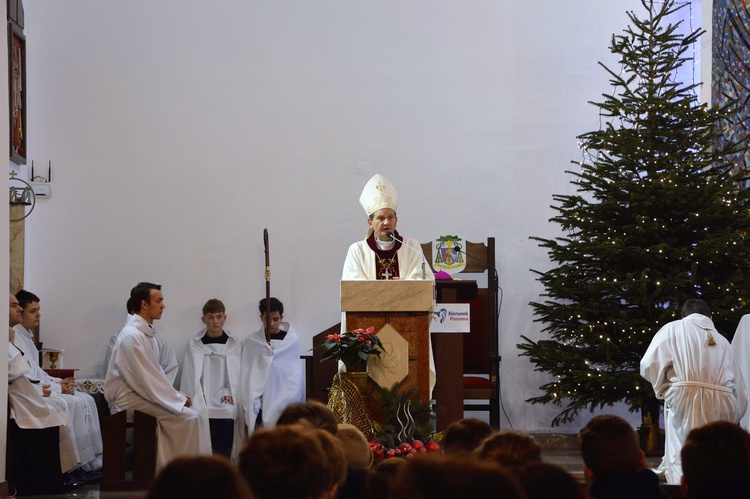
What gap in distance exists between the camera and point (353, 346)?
5.64m

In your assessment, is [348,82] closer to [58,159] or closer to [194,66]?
[194,66]

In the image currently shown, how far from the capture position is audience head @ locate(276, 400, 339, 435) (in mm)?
3314

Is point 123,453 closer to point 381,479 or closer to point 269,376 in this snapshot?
point 269,376

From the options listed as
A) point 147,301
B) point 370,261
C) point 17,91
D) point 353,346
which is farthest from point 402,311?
point 17,91

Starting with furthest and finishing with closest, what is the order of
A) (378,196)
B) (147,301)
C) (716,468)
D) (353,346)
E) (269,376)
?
(269,376) → (147,301) → (378,196) → (353,346) → (716,468)

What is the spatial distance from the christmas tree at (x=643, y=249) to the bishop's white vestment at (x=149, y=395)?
2936 mm

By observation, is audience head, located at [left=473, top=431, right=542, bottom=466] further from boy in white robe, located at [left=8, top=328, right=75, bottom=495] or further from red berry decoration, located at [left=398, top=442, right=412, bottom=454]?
boy in white robe, located at [left=8, top=328, right=75, bottom=495]

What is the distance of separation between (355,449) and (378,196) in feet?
11.1

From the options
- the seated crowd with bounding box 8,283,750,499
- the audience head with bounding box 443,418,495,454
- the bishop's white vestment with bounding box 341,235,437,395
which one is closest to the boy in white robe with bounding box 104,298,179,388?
the seated crowd with bounding box 8,283,750,499

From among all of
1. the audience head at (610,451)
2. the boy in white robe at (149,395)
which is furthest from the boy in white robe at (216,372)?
the audience head at (610,451)

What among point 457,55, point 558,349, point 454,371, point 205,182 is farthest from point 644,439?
point 205,182

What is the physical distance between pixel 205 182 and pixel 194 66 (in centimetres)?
116

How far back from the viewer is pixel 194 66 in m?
9.57

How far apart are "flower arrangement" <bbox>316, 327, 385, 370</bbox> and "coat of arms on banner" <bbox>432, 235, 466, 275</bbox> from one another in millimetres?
3252
